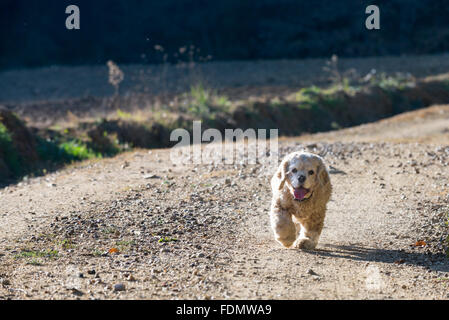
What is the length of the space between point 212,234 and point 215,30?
83.9 feet

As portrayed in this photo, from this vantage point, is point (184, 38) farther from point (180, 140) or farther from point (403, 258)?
point (403, 258)

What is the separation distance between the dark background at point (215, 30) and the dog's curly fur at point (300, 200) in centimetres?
2149

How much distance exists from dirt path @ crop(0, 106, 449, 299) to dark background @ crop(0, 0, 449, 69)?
1771 centimetres

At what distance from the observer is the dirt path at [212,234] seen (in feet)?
19.2

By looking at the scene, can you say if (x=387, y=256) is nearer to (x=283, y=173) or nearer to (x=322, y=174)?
(x=322, y=174)

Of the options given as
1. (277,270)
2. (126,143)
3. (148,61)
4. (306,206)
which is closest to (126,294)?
(277,270)

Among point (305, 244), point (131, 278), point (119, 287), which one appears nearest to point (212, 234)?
point (305, 244)

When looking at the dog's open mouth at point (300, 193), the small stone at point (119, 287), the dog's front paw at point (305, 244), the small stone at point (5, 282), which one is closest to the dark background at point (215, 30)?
the dog's front paw at point (305, 244)

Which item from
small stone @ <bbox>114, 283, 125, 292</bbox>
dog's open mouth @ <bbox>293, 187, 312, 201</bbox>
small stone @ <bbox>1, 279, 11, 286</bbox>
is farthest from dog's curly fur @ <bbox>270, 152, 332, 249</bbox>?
small stone @ <bbox>1, 279, 11, 286</bbox>

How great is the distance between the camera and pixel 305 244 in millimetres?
6988

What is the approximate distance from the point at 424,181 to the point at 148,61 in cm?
2045

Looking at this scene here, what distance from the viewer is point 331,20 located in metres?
35.1

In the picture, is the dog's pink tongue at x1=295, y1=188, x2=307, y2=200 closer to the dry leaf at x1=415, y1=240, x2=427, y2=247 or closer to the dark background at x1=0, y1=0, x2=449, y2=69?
the dry leaf at x1=415, y1=240, x2=427, y2=247

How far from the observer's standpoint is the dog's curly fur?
682cm
